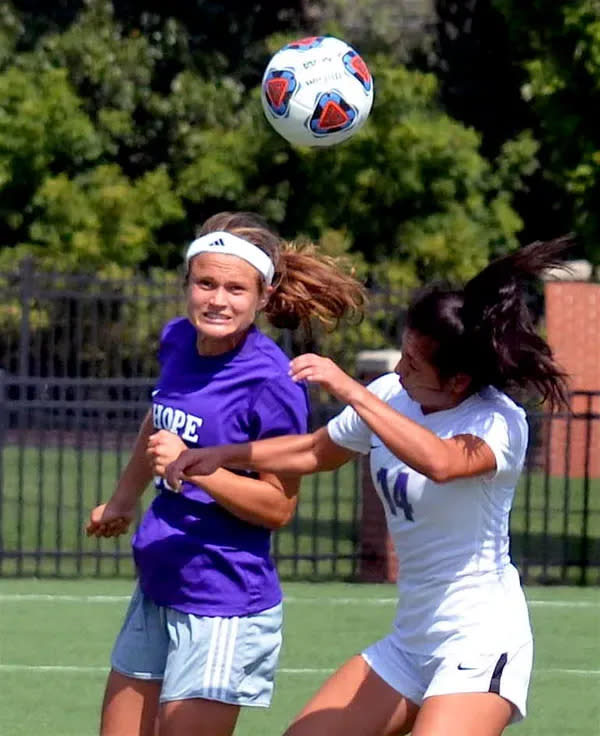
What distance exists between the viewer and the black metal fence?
34.6 ft

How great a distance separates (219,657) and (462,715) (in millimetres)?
618

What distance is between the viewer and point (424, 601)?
4.29 metres

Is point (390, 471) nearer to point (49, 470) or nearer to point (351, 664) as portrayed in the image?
point (351, 664)

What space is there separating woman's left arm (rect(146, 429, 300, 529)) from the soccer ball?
1761 millimetres

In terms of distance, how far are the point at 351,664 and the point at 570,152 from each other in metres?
9.37

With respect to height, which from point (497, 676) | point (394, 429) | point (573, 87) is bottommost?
point (497, 676)

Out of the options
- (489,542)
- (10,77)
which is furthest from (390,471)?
(10,77)

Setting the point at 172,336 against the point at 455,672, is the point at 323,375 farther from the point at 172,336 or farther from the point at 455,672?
the point at 455,672

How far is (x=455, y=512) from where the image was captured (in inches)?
167

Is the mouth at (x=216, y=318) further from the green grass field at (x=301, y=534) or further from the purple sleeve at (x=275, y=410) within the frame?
the green grass field at (x=301, y=534)

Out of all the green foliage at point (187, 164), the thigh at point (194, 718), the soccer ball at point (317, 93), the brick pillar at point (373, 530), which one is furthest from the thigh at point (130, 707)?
the green foliage at point (187, 164)

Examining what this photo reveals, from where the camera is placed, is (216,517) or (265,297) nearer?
(216,517)

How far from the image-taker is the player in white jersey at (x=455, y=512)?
4.17 metres

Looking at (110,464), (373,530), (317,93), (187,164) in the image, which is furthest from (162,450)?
(187,164)
